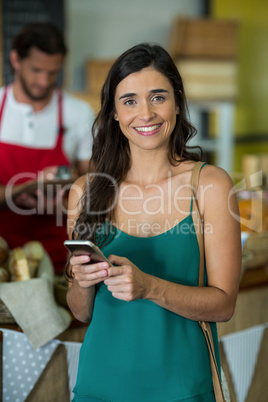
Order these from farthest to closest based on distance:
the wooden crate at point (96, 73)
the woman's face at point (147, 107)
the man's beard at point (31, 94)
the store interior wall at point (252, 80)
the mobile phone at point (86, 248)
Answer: the store interior wall at point (252, 80) < the wooden crate at point (96, 73) < the man's beard at point (31, 94) < the woman's face at point (147, 107) < the mobile phone at point (86, 248)

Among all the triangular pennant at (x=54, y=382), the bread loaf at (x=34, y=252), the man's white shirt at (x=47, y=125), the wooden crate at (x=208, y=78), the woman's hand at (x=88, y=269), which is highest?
the wooden crate at (x=208, y=78)

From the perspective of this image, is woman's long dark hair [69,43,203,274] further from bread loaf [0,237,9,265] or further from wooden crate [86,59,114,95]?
wooden crate [86,59,114,95]

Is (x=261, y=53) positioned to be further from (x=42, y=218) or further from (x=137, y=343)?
(x=137, y=343)

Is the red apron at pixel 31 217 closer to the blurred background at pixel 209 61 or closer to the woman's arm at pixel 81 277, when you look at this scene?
the blurred background at pixel 209 61

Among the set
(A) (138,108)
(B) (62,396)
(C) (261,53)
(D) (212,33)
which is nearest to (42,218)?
(B) (62,396)

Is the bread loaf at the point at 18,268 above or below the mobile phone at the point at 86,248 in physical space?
below

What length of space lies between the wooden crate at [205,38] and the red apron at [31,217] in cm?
209

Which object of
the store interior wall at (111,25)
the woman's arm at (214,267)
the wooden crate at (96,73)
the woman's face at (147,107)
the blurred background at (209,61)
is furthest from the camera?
the store interior wall at (111,25)

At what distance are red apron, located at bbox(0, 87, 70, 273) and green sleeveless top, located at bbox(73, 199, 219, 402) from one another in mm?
970

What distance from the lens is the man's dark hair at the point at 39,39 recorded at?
2545 millimetres

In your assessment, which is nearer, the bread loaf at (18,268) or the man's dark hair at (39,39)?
the bread loaf at (18,268)

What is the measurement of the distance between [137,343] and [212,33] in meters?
3.69

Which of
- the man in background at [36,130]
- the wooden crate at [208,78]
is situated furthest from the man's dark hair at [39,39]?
the wooden crate at [208,78]

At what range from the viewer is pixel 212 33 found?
4523mm
